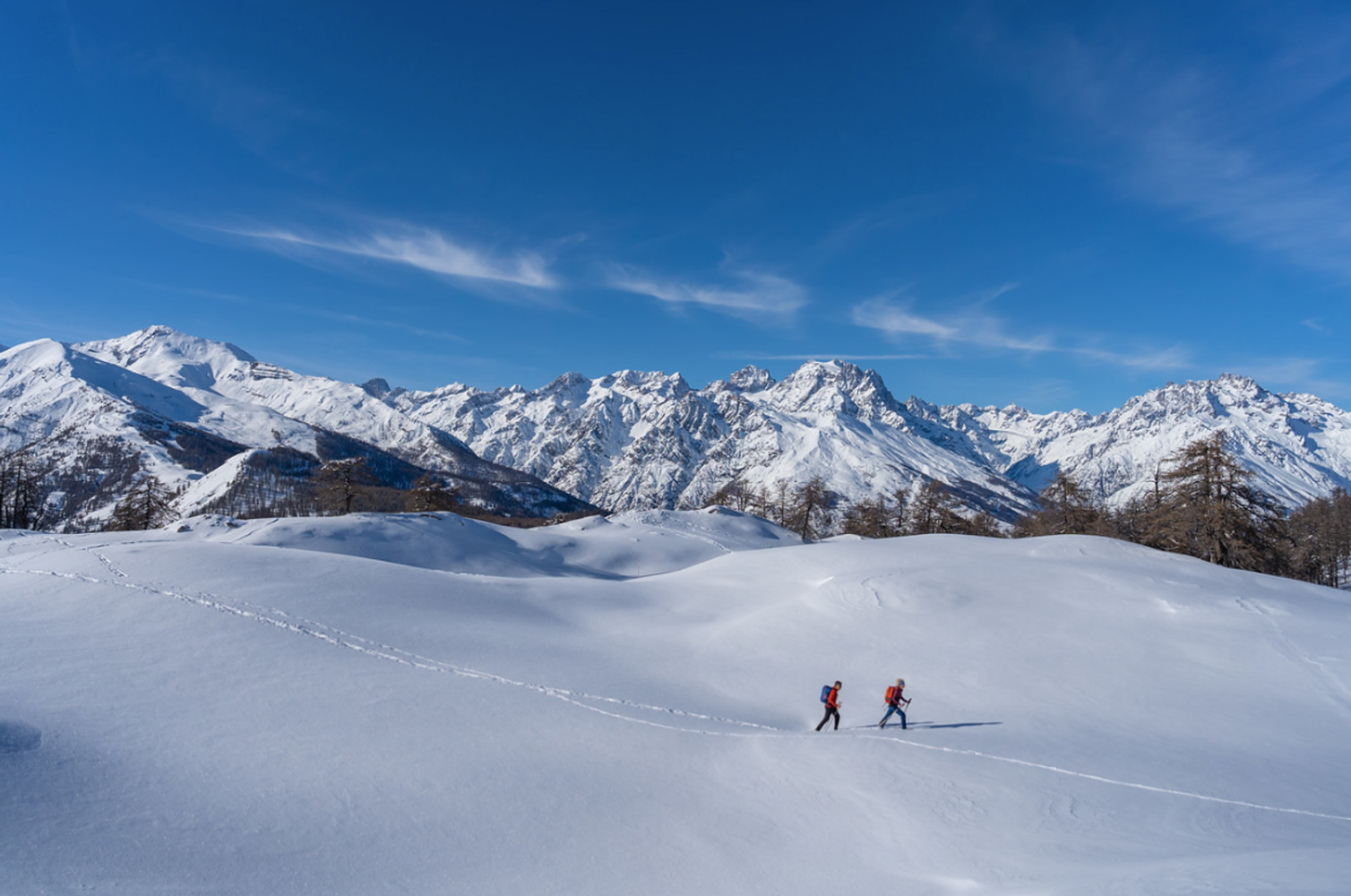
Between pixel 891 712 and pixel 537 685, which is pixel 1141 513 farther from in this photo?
pixel 537 685

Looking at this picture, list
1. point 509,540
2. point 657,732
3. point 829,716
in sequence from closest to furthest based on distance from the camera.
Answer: point 657,732 < point 829,716 < point 509,540

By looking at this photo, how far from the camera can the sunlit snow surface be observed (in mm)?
8883

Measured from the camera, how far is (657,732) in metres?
14.8

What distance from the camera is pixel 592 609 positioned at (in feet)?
88.2

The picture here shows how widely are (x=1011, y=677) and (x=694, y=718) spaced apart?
10.8m

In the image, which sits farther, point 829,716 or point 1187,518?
point 1187,518

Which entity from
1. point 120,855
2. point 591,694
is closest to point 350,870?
point 120,855

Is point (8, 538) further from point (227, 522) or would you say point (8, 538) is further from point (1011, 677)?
point (1011, 677)

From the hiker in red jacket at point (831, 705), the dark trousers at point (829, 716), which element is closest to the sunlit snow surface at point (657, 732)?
the dark trousers at point (829, 716)

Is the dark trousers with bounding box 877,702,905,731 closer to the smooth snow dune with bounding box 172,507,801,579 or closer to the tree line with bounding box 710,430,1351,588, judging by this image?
the smooth snow dune with bounding box 172,507,801,579

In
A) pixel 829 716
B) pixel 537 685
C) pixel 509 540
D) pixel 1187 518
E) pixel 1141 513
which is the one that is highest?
pixel 1141 513

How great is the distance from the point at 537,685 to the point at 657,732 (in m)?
3.93

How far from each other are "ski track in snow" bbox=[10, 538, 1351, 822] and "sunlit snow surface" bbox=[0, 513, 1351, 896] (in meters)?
0.11

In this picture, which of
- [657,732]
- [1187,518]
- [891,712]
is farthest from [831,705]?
[1187,518]
